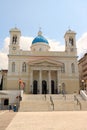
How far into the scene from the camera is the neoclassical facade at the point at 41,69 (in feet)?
138

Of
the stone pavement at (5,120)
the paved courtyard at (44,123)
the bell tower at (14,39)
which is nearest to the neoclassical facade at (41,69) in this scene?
the bell tower at (14,39)

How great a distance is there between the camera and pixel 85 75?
180 ft

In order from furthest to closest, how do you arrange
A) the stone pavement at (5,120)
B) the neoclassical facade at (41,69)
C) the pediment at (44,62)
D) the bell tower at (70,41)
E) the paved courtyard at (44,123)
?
the bell tower at (70,41) < the neoclassical facade at (41,69) < the pediment at (44,62) < the stone pavement at (5,120) < the paved courtyard at (44,123)

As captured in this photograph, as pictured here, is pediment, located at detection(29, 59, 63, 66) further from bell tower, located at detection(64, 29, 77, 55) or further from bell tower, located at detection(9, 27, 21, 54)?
bell tower, located at detection(64, 29, 77, 55)

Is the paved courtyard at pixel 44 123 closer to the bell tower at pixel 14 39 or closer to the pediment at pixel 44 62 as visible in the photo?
the pediment at pixel 44 62

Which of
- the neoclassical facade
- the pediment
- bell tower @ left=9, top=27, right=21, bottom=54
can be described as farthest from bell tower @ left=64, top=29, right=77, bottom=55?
bell tower @ left=9, top=27, right=21, bottom=54

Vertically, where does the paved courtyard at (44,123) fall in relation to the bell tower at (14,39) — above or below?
below

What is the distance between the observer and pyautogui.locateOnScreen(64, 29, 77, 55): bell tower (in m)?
47.8

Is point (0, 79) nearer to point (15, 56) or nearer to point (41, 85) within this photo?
point (15, 56)

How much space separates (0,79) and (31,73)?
33.3ft

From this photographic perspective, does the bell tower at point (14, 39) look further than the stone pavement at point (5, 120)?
Yes

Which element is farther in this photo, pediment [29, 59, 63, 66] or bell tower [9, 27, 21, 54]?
bell tower [9, 27, 21, 54]

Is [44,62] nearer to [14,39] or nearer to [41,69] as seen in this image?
[41,69]

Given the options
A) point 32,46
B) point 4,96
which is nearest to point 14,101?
point 4,96
